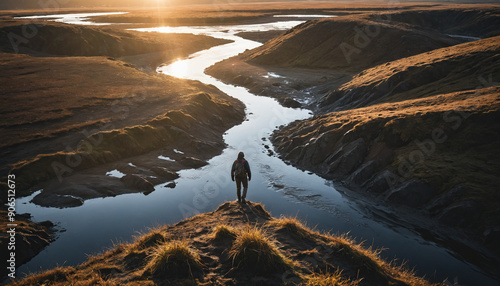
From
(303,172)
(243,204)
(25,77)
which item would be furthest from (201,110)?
(25,77)

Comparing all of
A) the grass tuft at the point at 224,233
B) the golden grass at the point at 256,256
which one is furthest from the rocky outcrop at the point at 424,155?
the grass tuft at the point at 224,233

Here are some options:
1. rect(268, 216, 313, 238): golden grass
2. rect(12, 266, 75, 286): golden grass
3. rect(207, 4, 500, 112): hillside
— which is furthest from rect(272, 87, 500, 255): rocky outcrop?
rect(207, 4, 500, 112): hillside

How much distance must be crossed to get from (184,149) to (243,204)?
19.2 meters

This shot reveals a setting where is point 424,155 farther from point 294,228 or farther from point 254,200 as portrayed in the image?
→ point 294,228

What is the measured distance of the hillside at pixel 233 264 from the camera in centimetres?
1252

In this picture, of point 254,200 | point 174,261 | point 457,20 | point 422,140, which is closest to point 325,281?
point 174,261

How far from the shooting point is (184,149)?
37656 mm

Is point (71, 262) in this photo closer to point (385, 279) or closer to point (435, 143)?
point (385, 279)

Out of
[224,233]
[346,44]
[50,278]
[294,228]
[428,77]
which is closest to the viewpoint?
[50,278]

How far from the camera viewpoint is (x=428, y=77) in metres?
44.4

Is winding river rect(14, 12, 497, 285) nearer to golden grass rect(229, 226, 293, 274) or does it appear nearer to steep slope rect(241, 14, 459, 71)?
golden grass rect(229, 226, 293, 274)

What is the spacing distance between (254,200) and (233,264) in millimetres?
14343

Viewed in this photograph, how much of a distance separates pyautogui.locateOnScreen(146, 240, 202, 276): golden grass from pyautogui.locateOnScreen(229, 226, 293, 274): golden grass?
162cm

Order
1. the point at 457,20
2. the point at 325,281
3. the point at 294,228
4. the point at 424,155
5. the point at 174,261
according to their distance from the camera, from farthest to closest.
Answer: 1. the point at 457,20
2. the point at 424,155
3. the point at 294,228
4. the point at 174,261
5. the point at 325,281
